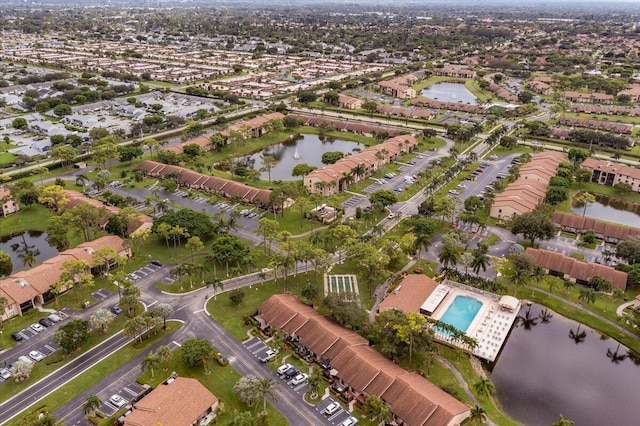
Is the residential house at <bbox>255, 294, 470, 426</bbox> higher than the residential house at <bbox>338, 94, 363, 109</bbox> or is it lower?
lower

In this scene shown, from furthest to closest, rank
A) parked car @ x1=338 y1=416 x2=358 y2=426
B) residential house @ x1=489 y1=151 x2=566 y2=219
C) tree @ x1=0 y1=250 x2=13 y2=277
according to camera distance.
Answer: residential house @ x1=489 y1=151 x2=566 y2=219 → tree @ x1=0 y1=250 x2=13 y2=277 → parked car @ x1=338 y1=416 x2=358 y2=426

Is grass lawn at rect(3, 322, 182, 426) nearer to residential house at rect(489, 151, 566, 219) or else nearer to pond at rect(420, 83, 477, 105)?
residential house at rect(489, 151, 566, 219)

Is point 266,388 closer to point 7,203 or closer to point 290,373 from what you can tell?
point 290,373

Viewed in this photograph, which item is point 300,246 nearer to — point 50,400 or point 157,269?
point 157,269

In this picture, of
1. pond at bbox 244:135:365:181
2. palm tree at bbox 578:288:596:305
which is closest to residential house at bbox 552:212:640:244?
palm tree at bbox 578:288:596:305

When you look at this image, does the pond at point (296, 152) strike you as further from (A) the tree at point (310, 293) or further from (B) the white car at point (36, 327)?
(B) the white car at point (36, 327)

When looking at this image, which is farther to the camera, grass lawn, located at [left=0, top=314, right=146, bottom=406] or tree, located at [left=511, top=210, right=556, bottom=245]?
tree, located at [left=511, top=210, right=556, bottom=245]

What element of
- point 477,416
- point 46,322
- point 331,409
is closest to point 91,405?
point 46,322
